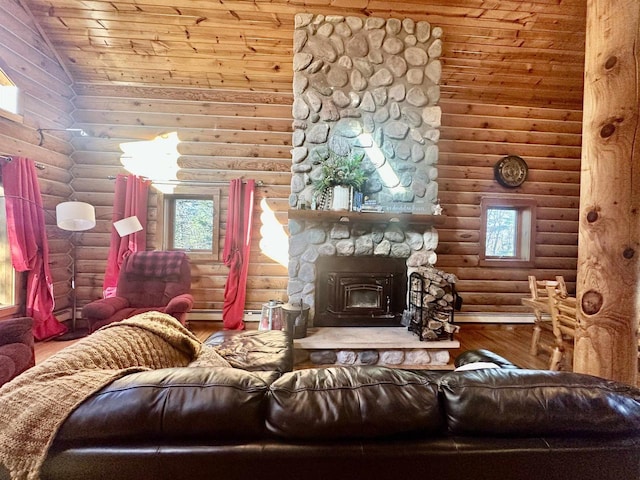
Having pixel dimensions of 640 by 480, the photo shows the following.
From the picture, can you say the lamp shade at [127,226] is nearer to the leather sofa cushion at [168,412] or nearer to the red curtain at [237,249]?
the red curtain at [237,249]

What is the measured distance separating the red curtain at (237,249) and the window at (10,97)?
7.44 ft

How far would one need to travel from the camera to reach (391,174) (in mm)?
3291

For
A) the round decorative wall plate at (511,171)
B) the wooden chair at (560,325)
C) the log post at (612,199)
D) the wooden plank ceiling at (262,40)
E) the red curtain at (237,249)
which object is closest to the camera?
the log post at (612,199)

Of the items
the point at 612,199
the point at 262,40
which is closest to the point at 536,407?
the point at 612,199

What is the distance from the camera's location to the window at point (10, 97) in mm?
3025

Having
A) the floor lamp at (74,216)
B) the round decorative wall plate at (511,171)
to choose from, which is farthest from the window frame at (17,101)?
the round decorative wall plate at (511,171)

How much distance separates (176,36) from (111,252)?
9.16ft

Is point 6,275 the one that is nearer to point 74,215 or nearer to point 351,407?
point 74,215

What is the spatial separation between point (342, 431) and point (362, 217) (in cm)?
241

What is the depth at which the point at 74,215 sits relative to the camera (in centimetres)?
309

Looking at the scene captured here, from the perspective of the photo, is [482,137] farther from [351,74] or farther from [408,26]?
[351,74]

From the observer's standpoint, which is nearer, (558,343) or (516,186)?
(558,343)

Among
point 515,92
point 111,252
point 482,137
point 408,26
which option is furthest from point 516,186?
point 111,252

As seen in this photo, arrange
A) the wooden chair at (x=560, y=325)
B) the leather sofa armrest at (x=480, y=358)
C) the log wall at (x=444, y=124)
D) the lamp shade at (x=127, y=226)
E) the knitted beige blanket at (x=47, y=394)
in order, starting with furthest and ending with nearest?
1. the lamp shade at (x=127, y=226)
2. the log wall at (x=444, y=124)
3. the wooden chair at (x=560, y=325)
4. the leather sofa armrest at (x=480, y=358)
5. the knitted beige blanket at (x=47, y=394)
